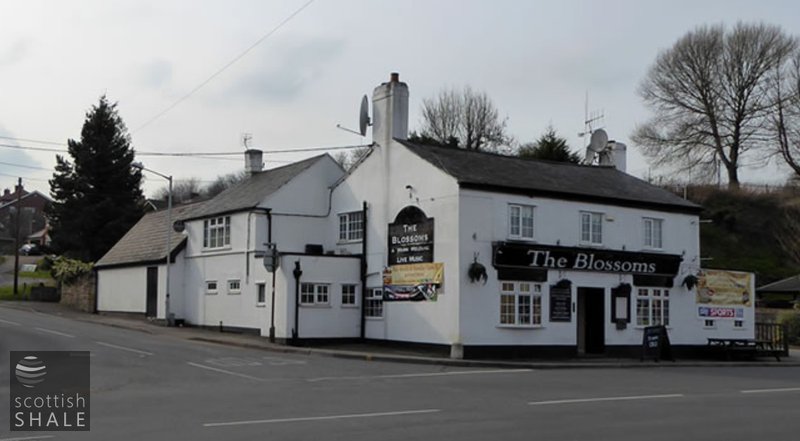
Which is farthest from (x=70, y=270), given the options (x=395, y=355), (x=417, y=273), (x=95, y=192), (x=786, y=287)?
(x=786, y=287)

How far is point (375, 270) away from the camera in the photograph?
3111 cm

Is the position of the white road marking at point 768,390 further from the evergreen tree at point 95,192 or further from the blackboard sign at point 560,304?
the evergreen tree at point 95,192

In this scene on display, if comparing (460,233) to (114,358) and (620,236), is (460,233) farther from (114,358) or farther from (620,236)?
(114,358)

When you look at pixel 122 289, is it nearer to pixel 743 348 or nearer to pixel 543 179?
pixel 543 179

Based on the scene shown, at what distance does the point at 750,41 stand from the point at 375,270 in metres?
44.3

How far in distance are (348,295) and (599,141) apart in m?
12.9

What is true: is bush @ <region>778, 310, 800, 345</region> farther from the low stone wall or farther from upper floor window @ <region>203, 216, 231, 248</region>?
the low stone wall

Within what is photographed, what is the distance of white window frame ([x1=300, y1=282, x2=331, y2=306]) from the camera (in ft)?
98.9

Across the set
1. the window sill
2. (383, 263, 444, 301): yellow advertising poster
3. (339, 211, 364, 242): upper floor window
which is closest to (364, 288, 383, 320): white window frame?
(383, 263, 444, 301): yellow advertising poster

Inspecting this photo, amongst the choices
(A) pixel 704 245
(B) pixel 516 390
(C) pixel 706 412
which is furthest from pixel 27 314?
(A) pixel 704 245

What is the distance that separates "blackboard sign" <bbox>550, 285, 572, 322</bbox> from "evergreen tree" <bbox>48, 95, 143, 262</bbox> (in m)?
40.6

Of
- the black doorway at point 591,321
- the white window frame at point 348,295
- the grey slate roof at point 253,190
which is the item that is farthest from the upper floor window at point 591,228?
the grey slate roof at point 253,190

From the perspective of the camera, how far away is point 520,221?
2830cm

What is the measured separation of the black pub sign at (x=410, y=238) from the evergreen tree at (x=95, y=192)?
36418 millimetres
